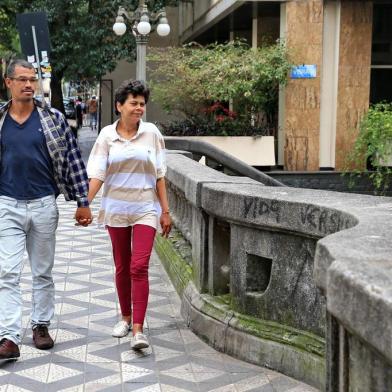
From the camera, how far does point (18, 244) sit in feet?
15.6

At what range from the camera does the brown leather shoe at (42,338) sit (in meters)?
4.89

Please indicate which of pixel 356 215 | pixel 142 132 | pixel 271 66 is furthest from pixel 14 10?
pixel 356 215

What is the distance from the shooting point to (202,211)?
5.27 m

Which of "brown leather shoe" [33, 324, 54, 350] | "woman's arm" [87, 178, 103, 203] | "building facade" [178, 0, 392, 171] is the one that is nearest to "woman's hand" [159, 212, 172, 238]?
"woman's arm" [87, 178, 103, 203]

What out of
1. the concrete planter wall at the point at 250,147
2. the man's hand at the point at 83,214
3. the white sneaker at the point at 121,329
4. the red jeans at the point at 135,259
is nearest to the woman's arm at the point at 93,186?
the man's hand at the point at 83,214

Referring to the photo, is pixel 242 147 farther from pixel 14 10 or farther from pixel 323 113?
pixel 14 10

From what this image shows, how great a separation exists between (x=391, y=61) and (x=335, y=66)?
1.96m

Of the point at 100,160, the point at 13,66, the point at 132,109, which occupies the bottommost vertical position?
the point at 100,160

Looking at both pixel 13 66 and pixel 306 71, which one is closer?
pixel 13 66

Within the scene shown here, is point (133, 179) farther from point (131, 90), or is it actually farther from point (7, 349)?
point (7, 349)

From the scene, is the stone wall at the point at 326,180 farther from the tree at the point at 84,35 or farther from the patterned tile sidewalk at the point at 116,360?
the patterned tile sidewalk at the point at 116,360

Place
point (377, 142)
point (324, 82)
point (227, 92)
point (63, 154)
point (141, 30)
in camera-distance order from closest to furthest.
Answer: point (63, 154)
point (377, 142)
point (141, 30)
point (227, 92)
point (324, 82)

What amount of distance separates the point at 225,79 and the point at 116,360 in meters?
12.3

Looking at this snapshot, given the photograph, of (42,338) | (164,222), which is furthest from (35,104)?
(42,338)
